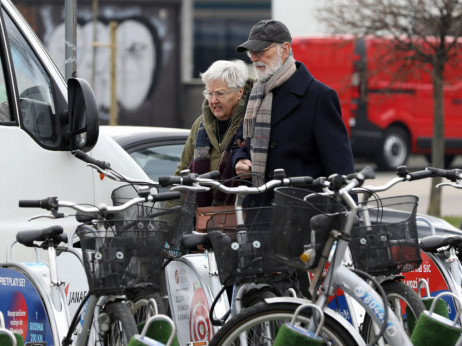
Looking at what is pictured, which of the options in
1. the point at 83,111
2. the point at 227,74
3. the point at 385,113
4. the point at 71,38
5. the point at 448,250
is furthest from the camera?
the point at 385,113

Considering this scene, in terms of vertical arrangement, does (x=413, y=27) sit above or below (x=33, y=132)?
above

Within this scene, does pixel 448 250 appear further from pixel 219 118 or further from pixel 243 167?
pixel 219 118

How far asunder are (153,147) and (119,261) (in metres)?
3.42

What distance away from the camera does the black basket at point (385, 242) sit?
477 cm

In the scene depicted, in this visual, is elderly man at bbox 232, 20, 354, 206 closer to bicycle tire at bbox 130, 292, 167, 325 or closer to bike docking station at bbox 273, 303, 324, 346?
bicycle tire at bbox 130, 292, 167, 325

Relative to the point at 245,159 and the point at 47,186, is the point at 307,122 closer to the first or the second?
the point at 245,159

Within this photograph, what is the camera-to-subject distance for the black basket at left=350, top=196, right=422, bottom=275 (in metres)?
4.77

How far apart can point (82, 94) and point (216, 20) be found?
21.9m

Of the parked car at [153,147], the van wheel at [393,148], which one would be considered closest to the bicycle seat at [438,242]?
the parked car at [153,147]

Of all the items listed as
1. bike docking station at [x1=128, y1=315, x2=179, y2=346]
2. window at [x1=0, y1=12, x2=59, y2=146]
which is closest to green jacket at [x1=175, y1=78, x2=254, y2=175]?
window at [x1=0, y1=12, x2=59, y2=146]

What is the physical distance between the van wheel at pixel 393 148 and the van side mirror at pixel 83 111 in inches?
641

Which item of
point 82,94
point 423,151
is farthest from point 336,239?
point 423,151

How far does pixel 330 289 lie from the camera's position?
4.36 m

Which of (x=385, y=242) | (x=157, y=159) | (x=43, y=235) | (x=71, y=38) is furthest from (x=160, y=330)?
(x=157, y=159)
